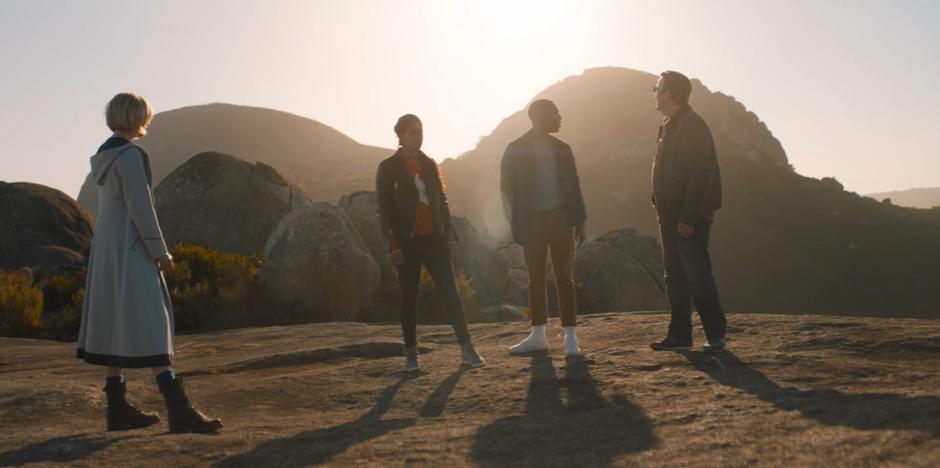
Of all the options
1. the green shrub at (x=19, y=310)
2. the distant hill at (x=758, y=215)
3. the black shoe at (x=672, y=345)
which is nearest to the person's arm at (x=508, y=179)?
the black shoe at (x=672, y=345)

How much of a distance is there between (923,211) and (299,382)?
233 ft

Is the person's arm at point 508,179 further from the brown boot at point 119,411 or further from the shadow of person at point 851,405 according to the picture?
the brown boot at point 119,411

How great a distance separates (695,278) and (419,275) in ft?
6.85

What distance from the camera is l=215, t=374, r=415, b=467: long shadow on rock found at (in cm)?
358

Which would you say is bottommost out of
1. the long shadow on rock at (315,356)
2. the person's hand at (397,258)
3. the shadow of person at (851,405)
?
the shadow of person at (851,405)

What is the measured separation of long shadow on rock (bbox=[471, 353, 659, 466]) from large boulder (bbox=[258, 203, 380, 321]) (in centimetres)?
806

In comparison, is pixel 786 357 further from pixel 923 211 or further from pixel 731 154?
pixel 731 154

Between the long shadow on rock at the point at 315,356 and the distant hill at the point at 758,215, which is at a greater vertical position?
the distant hill at the point at 758,215

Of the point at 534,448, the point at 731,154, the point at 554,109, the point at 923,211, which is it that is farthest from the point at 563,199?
the point at 731,154

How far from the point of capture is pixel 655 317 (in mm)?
8570

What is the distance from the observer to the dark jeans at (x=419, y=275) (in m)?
6.11

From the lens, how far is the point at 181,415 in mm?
4332

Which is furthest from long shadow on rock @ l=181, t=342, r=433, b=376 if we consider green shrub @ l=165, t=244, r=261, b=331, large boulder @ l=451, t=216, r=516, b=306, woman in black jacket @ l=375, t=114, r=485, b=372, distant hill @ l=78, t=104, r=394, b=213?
distant hill @ l=78, t=104, r=394, b=213

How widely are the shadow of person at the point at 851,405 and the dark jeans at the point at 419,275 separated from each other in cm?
211
